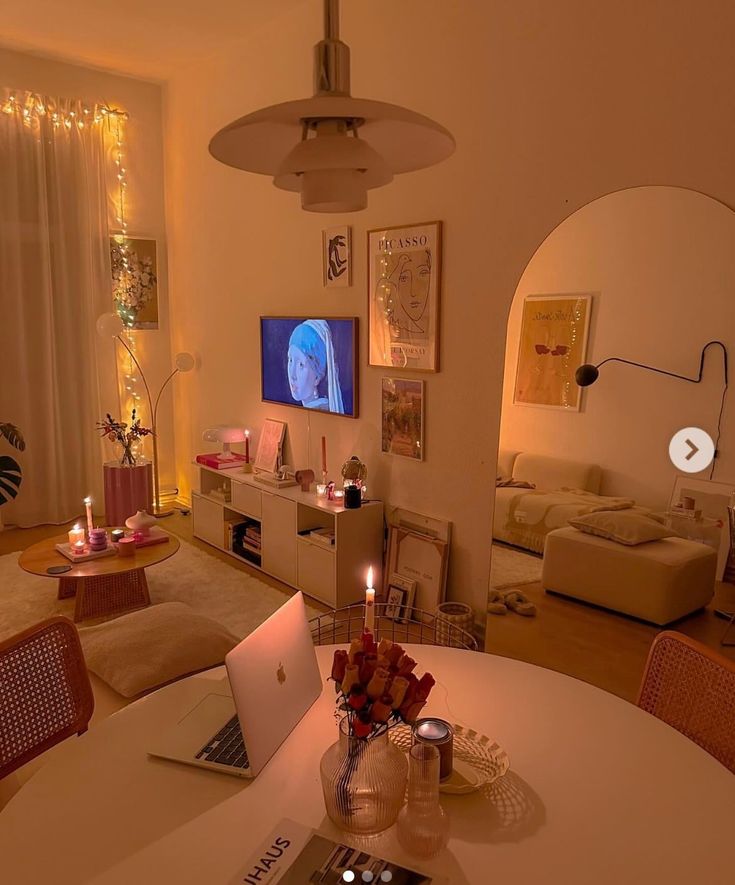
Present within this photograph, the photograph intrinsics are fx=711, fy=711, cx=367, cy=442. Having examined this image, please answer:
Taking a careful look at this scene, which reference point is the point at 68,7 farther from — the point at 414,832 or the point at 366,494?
the point at 414,832

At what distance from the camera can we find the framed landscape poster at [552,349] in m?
2.86

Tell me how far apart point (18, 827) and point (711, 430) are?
2330mm

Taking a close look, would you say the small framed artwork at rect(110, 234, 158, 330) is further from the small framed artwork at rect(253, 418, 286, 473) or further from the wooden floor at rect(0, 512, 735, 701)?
the wooden floor at rect(0, 512, 735, 701)

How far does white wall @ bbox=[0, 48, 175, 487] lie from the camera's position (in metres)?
4.93

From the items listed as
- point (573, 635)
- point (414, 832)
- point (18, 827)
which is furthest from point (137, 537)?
point (414, 832)

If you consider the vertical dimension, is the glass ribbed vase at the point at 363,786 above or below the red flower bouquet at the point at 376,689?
below

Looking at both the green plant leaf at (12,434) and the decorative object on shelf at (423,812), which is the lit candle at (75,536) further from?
the decorative object on shelf at (423,812)

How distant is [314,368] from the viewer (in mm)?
4227

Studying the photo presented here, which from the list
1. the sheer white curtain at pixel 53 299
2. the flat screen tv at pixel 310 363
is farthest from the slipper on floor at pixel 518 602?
the sheer white curtain at pixel 53 299

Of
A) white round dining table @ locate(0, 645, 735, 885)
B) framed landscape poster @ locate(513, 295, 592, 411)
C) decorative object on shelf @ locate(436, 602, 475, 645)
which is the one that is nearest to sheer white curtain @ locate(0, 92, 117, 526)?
decorative object on shelf @ locate(436, 602, 475, 645)

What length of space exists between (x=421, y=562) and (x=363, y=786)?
8.03 ft

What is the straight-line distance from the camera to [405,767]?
3.91 feet

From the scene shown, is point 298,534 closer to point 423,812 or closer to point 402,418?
point 402,418

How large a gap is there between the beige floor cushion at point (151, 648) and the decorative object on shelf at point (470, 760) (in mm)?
1151
